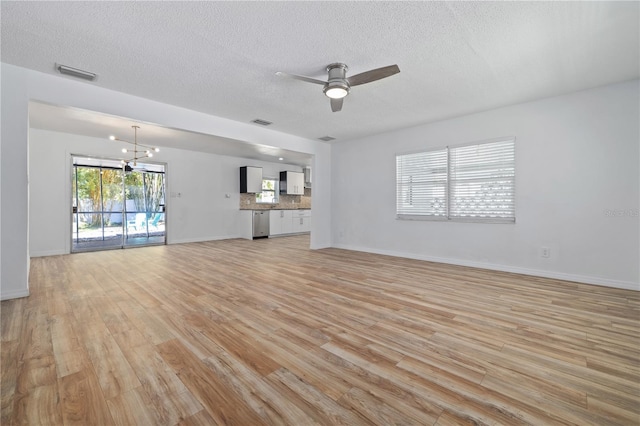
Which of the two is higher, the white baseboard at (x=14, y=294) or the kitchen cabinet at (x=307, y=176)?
the kitchen cabinet at (x=307, y=176)

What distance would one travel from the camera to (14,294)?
9.55 ft

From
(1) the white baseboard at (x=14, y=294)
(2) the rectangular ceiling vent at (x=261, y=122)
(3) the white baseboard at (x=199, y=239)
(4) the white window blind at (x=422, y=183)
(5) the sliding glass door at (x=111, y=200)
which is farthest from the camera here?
(3) the white baseboard at (x=199, y=239)

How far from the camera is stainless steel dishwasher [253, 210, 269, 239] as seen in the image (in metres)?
8.32

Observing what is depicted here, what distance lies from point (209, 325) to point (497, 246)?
425 cm

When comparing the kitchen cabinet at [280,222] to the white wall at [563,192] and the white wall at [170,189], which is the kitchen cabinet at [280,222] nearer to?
the white wall at [170,189]

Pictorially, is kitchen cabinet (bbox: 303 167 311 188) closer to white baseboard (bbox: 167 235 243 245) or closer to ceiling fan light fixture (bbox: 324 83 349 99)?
white baseboard (bbox: 167 235 243 245)

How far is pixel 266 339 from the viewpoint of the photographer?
6.73ft

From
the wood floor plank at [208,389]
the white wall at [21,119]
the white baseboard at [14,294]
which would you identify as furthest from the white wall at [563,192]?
the white baseboard at [14,294]

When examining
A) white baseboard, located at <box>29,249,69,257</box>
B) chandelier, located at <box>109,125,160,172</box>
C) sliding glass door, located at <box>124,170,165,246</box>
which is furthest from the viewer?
sliding glass door, located at <box>124,170,165,246</box>

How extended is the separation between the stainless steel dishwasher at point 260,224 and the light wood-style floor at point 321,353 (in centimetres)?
480

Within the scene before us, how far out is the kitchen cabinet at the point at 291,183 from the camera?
960cm

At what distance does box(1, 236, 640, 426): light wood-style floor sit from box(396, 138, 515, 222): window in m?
1.36

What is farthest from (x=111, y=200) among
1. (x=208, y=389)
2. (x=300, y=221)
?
(x=208, y=389)

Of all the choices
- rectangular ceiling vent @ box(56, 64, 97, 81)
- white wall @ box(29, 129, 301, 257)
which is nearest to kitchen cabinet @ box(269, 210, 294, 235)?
white wall @ box(29, 129, 301, 257)
